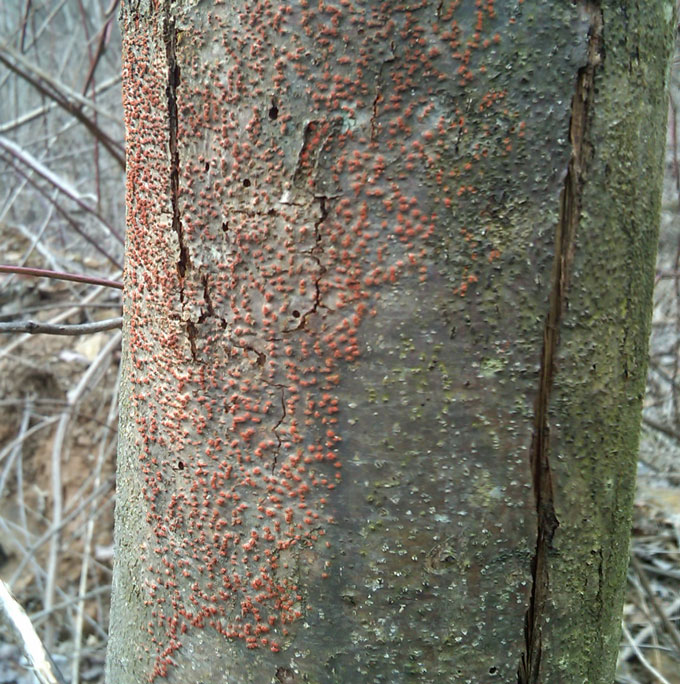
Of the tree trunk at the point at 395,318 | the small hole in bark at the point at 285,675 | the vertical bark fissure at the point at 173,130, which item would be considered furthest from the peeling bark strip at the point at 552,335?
the vertical bark fissure at the point at 173,130

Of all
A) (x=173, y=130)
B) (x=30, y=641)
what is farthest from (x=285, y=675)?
(x=173, y=130)

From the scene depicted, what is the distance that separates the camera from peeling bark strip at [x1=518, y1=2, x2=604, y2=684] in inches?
17.6

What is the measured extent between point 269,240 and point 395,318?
11 cm

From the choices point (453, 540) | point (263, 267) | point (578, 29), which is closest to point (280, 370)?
point (263, 267)

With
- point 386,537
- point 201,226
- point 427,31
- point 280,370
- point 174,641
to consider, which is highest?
point 427,31

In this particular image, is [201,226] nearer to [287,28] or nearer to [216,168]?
[216,168]

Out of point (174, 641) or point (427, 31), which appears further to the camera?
point (174, 641)

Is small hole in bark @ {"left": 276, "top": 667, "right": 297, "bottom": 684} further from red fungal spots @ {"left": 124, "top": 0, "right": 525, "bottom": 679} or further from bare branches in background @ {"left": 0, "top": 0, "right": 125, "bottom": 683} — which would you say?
bare branches in background @ {"left": 0, "top": 0, "right": 125, "bottom": 683}

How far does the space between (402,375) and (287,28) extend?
255 mm

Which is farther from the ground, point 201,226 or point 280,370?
point 201,226

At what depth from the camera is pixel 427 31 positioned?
427 mm

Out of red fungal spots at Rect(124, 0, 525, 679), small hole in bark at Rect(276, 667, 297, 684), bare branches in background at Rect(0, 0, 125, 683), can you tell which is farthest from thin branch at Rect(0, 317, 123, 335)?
bare branches in background at Rect(0, 0, 125, 683)

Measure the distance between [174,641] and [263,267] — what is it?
1.05 ft

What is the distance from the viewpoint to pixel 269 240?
466mm
